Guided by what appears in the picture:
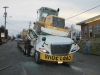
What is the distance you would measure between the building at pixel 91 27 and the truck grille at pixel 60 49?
20.6 metres

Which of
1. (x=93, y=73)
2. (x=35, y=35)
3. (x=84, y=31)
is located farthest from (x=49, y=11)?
(x=84, y=31)

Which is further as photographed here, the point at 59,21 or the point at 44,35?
the point at 59,21

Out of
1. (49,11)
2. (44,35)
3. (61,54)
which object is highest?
(49,11)

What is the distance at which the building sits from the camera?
31875mm

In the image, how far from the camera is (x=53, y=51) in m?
11.0

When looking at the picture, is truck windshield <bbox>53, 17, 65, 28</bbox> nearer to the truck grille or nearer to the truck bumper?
the truck grille

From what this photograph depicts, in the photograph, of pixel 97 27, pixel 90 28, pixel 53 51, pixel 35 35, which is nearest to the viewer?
pixel 53 51

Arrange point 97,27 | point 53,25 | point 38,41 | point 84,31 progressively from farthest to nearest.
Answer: point 84,31 < point 97,27 < point 53,25 < point 38,41

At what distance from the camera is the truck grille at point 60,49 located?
36.1ft

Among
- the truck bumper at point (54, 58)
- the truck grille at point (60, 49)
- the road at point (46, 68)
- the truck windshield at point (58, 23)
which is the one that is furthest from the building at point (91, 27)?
the truck bumper at point (54, 58)

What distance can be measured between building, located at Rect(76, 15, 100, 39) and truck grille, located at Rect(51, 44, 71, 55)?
2056 centimetres

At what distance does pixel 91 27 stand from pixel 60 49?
24.1 metres

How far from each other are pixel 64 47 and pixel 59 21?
158 inches

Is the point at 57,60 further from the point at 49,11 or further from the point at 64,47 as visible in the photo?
the point at 49,11
